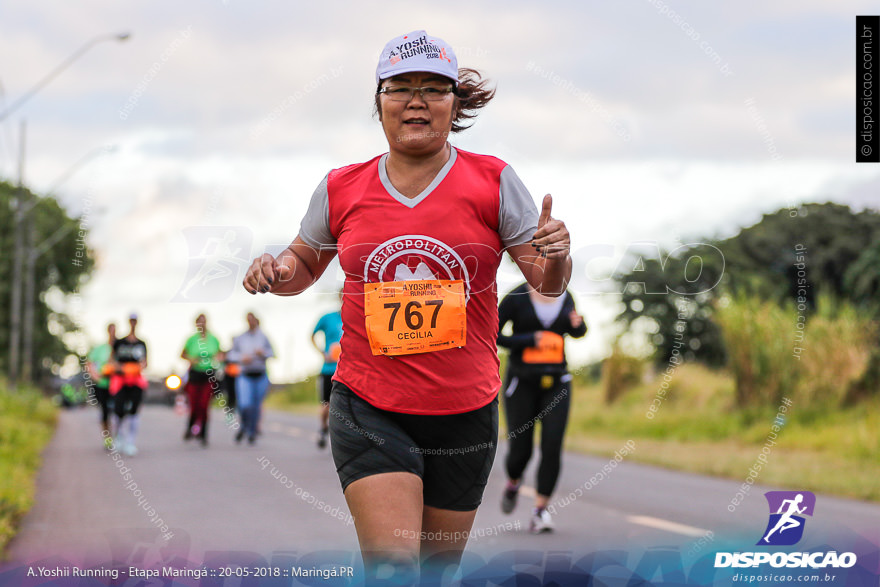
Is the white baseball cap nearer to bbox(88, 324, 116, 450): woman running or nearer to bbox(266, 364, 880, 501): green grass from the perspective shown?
bbox(266, 364, 880, 501): green grass

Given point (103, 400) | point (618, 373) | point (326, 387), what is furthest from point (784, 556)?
point (618, 373)

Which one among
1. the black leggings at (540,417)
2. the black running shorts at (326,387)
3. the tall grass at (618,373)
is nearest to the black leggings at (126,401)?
the black running shorts at (326,387)

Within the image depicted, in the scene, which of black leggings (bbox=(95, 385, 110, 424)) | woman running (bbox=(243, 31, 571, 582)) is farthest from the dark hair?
black leggings (bbox=(95, 385, 110, 424))

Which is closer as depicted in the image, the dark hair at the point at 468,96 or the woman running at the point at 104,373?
the dark hair at the point at 468,96

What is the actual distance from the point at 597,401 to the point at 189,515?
51.1 ft

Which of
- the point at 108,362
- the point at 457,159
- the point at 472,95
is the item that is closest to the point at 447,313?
the point at 457,159

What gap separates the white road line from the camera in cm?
806

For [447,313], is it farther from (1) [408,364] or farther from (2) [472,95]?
(2) [472,95]

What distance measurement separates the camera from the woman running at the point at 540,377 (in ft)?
26.4

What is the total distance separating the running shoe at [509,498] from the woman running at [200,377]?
475 centimetres

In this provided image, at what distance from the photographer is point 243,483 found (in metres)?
10.8

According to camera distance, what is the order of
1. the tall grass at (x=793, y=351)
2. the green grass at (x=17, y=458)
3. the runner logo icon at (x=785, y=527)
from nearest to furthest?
the runner logo icon at (x=785, y=527) < the green grass at (x=17, y=458) < the tall grass at (x=793, y=351)

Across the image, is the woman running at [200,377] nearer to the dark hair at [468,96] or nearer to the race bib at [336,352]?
the race bib at [336,352]

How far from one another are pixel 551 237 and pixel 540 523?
5171 mm
